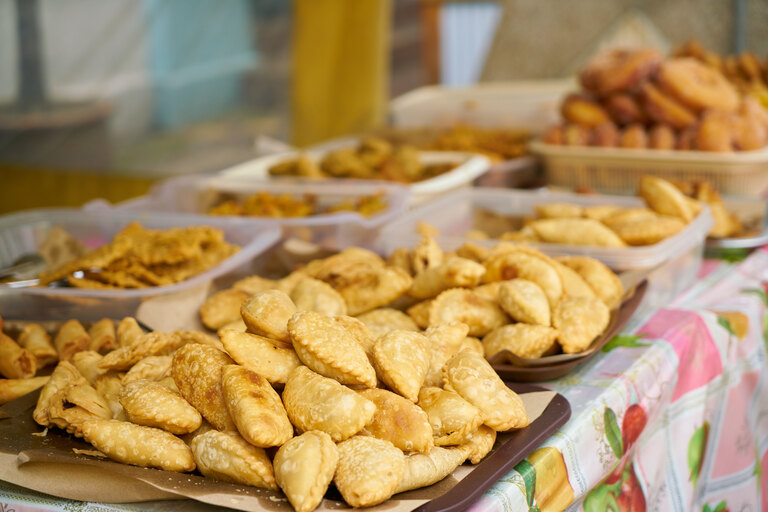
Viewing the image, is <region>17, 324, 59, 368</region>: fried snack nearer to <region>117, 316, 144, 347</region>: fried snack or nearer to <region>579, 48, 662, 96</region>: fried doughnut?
<region>117, 316, 144, 347</region>: fried snack

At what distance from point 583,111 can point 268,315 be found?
1.87 meters

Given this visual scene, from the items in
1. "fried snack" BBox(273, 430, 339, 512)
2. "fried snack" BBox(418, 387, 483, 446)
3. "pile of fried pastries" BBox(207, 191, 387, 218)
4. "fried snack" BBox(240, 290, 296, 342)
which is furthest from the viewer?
"pile of fried pastries" BBox(207, 191, 387, 218)

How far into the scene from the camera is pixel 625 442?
122 centimetres

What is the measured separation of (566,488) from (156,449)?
1.74 ft

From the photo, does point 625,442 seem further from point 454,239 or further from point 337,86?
point 337,86

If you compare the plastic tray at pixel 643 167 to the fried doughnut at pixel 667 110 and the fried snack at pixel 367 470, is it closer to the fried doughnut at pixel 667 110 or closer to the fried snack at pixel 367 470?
the fried doughnut at pixel 667 110

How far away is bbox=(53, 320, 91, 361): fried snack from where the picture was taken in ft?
4.37

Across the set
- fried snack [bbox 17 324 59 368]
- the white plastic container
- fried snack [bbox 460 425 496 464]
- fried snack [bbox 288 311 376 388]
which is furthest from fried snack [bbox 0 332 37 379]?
the white plastic container

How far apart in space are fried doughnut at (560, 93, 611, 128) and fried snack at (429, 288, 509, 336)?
1.46 meters

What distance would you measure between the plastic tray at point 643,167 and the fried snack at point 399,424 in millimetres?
1721

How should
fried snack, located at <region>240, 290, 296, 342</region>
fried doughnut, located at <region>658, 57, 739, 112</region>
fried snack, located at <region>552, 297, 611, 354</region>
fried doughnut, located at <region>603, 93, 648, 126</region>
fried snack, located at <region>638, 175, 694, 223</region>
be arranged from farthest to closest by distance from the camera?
fried doughnut, located at <region>603, 93, 648, 126</region> → fried doughnut, located at <region>658, 57, 739, 112</region> → fried snack, located at <region>638, 175, 694, 223</region> → fried snack, located at <region>552, 297, 611, 354</region> → fried snack, located at <region>240, 290, 296, 342</region>

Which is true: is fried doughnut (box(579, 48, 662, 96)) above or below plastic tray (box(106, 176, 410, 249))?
above

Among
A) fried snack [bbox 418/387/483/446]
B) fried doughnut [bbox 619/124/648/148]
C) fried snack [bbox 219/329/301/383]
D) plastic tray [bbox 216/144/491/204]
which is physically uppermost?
fried doughnut [bbox 619/124/648/148]

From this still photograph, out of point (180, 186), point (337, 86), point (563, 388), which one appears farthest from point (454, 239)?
point (337, 86)
